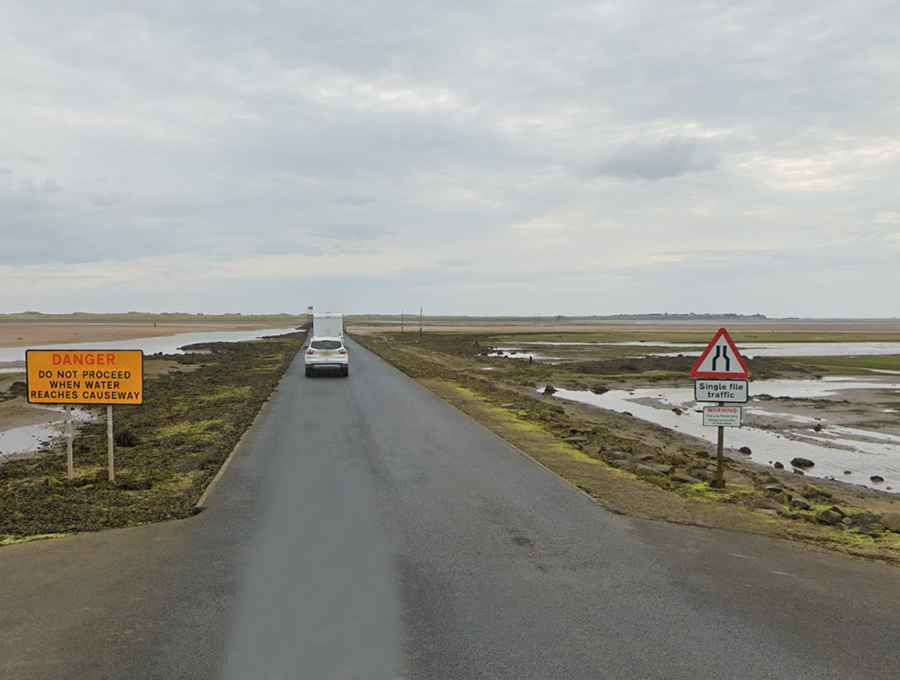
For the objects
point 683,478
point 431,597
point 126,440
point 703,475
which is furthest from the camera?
point 126,440

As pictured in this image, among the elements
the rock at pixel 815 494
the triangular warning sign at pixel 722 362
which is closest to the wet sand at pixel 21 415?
the triangular warning sign at pixel 722 362

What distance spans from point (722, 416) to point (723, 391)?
437mm

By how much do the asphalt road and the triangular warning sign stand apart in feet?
11.4

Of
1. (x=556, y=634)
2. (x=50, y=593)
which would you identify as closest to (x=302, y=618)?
(x=556, y=634)

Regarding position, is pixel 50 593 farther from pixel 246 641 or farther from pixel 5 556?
pixel 246 641

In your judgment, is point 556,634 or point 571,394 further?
point 571,394

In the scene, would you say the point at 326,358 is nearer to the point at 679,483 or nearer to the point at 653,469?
the point at 653,469

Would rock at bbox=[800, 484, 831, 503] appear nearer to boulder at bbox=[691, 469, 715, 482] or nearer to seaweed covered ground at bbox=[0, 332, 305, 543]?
boulder at bbox=[691, 469, 715, 482]

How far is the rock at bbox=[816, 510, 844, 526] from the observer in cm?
1088

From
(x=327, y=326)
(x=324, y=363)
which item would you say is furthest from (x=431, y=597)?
(x=327, y=326)

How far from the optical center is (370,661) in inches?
217

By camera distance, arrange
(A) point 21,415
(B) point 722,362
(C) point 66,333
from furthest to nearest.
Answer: (C) point 66,333
(A) point 21,415
(B) point 722,362

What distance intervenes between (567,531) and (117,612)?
5337 millimetres

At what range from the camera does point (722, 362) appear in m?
12.4
